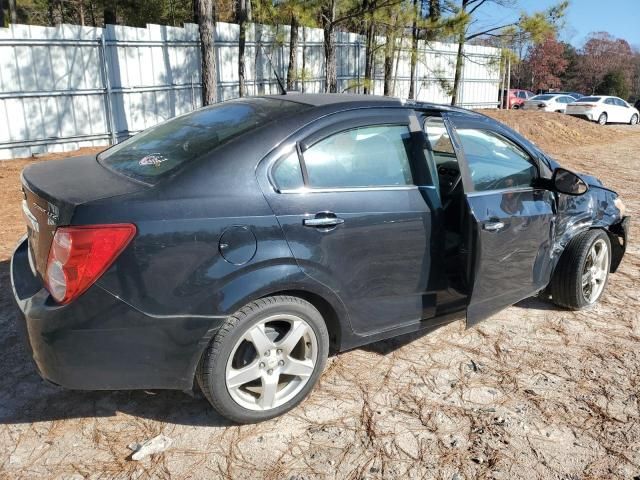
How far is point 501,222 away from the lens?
3.45 metres

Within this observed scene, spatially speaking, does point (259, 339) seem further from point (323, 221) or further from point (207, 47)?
point (207, 47)

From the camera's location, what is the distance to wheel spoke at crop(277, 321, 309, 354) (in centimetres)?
283

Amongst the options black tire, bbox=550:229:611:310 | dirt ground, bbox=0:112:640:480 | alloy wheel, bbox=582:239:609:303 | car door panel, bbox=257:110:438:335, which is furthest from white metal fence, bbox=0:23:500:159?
car door panel, bbox=257:110:438:335

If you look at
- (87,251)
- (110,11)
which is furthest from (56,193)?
(110,11)

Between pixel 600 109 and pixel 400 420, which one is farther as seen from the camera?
pixel 600 109

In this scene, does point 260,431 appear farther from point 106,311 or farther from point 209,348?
point 106,311

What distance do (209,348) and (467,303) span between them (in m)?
1.61

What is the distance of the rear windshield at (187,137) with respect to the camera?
9.25 ft

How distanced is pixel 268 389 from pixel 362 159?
1.34 metres

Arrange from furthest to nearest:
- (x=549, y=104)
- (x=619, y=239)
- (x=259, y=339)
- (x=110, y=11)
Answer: (x=549, y=104)
(x=110, y=11)
(x=619, y=239)
(x=259, y=339)

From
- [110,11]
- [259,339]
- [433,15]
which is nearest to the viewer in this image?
[259,339]

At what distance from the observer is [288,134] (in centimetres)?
288

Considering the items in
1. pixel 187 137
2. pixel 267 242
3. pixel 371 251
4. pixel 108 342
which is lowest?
pixel 108 342

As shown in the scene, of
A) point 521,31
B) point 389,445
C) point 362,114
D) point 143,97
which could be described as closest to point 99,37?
point 143,97
